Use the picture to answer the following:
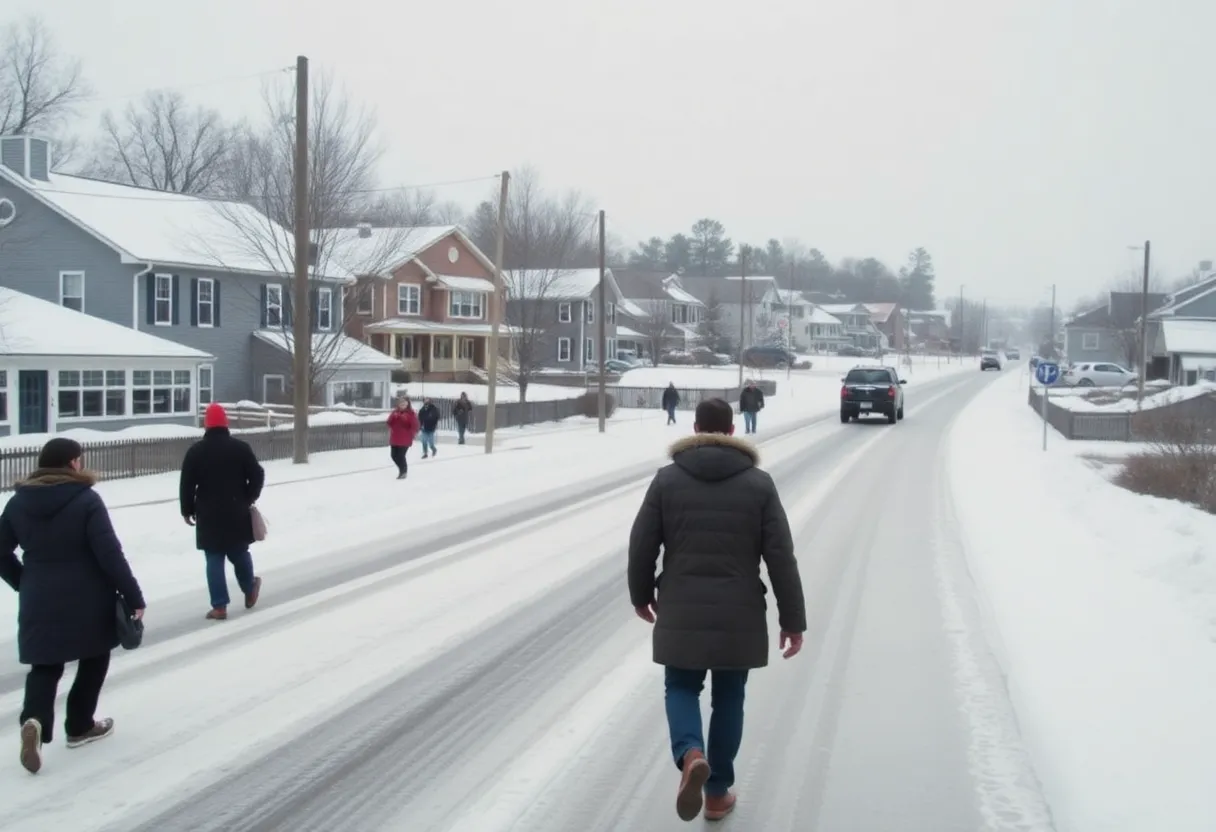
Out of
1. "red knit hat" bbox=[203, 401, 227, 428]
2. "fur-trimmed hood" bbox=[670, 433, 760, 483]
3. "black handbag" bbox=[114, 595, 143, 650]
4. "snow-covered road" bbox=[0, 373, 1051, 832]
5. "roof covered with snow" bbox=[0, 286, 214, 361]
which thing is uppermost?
"roof covered with snow" bbox=[0, 286, 214, 361]

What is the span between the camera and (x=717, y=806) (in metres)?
5.70

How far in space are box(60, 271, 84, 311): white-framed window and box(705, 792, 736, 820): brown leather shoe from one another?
129 feet

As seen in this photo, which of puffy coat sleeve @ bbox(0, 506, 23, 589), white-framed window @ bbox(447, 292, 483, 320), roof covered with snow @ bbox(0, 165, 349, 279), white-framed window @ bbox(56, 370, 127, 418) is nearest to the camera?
puffy coat sleeve @ bbox(0, 506, 23, 589)

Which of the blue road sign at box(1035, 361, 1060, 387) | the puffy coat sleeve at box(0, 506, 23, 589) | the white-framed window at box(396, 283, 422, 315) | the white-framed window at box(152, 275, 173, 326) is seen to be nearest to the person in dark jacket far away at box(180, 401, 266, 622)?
the puffy coat sleeve at box(0, 506, 23, 589)

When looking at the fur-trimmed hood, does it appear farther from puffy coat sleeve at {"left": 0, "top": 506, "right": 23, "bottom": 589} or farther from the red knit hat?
the red knit hat

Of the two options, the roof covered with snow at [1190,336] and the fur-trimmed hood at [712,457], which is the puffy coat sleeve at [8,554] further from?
the roof covered with snow at [1190,336]

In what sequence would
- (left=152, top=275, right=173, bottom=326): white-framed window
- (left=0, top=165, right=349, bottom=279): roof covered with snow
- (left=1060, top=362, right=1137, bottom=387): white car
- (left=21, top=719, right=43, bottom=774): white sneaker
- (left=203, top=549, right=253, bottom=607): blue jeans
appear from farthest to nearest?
(left=1060, top=362, right=1137, bottom=387): white car
(left=152, top=275, right=173, bottom=326): white-framed window
(left=0, top=165, right=349, bottom=279): roof covered with snow
(left=203, top=549, right=253, bottom=607): blue jeans
(left=21, top=719, right=43, bottom=774): white sneaker

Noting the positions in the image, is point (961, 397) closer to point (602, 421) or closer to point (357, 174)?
point (602, 421)

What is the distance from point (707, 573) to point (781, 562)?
34cm

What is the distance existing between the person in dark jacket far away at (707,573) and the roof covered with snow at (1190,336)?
209 feet

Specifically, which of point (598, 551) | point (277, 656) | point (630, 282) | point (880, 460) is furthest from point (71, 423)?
point (630, 282)

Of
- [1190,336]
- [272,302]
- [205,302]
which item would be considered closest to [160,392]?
[205,302]

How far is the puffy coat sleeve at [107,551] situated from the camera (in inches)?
249

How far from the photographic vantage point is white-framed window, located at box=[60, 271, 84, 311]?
4025 cm
